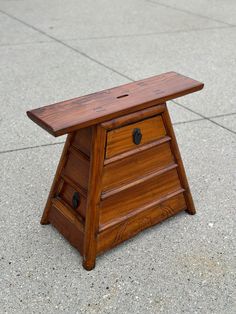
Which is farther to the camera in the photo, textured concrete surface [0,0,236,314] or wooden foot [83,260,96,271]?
wooden foot [83,260,96,271]

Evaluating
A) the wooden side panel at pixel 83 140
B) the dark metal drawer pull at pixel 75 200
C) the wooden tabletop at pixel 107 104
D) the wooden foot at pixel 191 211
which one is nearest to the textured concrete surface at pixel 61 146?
the wooden foot at pixel 191 211

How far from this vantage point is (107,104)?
219 centimetres

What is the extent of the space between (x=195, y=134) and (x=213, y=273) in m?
1.72

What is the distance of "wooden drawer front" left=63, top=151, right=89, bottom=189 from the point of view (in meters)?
2.27

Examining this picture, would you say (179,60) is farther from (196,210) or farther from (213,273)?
(213,273)

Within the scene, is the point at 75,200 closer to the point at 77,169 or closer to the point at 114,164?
the point at 77,169

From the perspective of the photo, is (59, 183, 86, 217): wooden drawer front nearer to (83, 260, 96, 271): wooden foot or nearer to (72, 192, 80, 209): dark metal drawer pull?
(72, 192, 80, 209): dark metal drawer pull

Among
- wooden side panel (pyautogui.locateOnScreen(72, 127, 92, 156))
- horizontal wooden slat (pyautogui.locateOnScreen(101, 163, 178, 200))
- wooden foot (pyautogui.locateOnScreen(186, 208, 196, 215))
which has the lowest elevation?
wooden foot (pyautogui.locateOnScreen(186, 208, 196, 215))

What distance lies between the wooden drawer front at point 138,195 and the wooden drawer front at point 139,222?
0.05m

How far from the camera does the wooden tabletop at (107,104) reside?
201 centimetres

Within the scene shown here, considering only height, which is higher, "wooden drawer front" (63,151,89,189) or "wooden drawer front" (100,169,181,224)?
"wooden drawer front" (63,151,89,189)

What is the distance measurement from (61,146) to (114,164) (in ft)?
4.65

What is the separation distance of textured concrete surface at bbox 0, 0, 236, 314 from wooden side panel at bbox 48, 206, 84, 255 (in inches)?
2.4

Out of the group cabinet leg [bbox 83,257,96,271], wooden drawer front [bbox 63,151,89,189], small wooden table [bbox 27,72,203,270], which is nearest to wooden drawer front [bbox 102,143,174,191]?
small wooden table [bbox 27,72,203,270]
